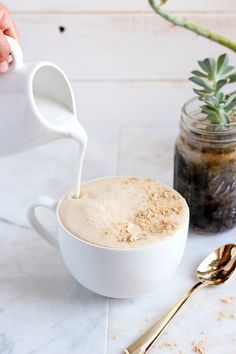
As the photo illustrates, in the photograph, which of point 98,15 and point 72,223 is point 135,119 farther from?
point 72,223

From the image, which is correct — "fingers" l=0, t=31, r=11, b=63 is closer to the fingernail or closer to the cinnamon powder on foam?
the fingernail

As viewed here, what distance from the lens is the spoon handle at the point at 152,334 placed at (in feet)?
2.11

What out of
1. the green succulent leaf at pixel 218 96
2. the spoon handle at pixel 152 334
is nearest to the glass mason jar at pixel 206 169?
the green succulent leaf at pixel 218 96

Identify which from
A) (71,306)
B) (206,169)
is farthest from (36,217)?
(206,169)

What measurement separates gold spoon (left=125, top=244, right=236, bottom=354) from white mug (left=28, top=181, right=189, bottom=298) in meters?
0.03

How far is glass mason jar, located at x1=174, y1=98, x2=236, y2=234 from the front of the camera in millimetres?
772

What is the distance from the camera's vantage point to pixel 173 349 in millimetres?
650

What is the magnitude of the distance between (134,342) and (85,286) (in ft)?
0.29

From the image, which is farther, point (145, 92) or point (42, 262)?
point (145, 92)

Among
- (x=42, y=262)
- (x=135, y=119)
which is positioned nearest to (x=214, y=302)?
(x=42, y=262)

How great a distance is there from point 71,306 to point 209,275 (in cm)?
16

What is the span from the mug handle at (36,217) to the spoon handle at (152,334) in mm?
153

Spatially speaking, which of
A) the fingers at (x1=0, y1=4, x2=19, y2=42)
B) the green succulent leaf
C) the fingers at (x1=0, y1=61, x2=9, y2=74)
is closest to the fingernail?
the fingers at (x1=0, y1=61, x2=9, y2=74)

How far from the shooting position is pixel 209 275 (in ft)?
2.45
